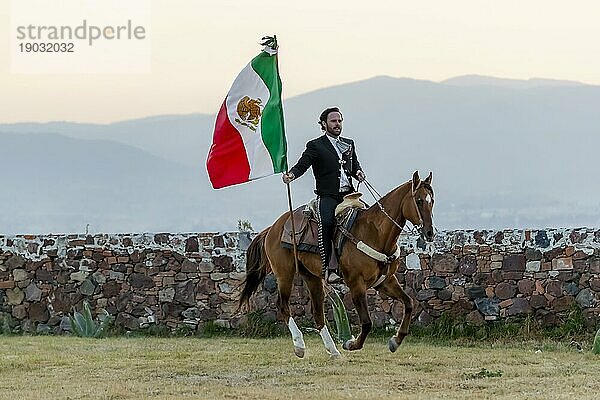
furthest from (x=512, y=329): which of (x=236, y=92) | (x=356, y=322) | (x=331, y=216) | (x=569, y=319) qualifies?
(x=236, y=92)

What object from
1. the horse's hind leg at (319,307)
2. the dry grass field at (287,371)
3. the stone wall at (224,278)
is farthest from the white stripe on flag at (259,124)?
the stone wall at (224,278)

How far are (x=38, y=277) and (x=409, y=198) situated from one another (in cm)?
620

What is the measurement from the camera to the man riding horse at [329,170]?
11375mm

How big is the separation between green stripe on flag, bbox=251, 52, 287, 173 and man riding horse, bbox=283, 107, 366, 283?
0.25 meters

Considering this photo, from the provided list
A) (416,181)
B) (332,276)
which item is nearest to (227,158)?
(332,276)

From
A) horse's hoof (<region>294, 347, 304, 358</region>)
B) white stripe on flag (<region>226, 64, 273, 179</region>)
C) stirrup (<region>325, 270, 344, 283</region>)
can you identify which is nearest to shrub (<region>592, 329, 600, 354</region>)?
stirrup (<region>325, 270, 344, 283</region>)

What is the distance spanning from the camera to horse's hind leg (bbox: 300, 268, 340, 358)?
11594 millimetres

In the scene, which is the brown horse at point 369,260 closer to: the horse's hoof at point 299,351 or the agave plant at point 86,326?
the horse's hoof at point 299,351

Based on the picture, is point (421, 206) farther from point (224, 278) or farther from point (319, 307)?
point (224, 278)

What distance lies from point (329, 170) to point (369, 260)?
3.07 ft

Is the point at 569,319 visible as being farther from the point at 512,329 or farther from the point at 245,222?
the point at 245,222

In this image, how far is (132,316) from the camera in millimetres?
15117

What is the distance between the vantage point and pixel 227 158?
1166 cm

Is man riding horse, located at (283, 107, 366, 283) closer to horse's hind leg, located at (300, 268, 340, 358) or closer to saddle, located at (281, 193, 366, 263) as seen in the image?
saddle, located at (281, 193, 366, 263)
